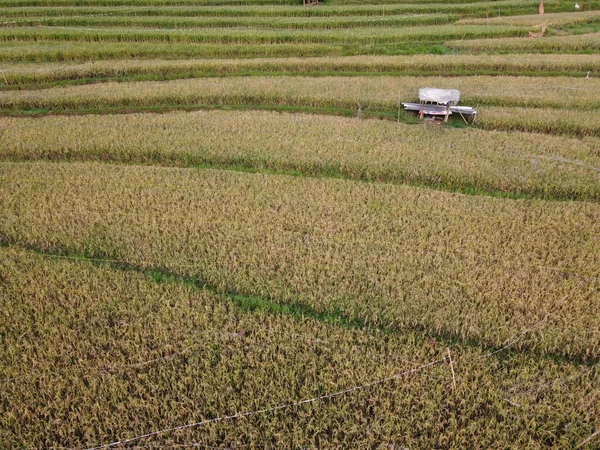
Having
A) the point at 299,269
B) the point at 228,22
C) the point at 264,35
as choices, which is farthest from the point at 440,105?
the point at 228,22

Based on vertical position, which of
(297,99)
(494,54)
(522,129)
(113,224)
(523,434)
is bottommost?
(523,434)

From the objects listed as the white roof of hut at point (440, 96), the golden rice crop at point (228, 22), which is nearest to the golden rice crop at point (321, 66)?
the white roof of hut at point (440, 96)

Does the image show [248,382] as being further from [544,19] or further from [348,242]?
[544,19]

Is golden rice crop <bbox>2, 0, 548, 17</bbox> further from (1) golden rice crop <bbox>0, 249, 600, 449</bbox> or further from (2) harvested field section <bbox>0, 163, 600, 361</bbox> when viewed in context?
(1) golden rice crop <bbox>0, 249, 600, 449</bbox>

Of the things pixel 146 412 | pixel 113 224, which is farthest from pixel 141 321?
pixel 113 224

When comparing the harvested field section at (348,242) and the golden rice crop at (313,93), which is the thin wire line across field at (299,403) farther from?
the golden rice crop at (313,93)

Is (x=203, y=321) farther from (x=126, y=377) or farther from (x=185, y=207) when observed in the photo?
(x=185, y=207)
